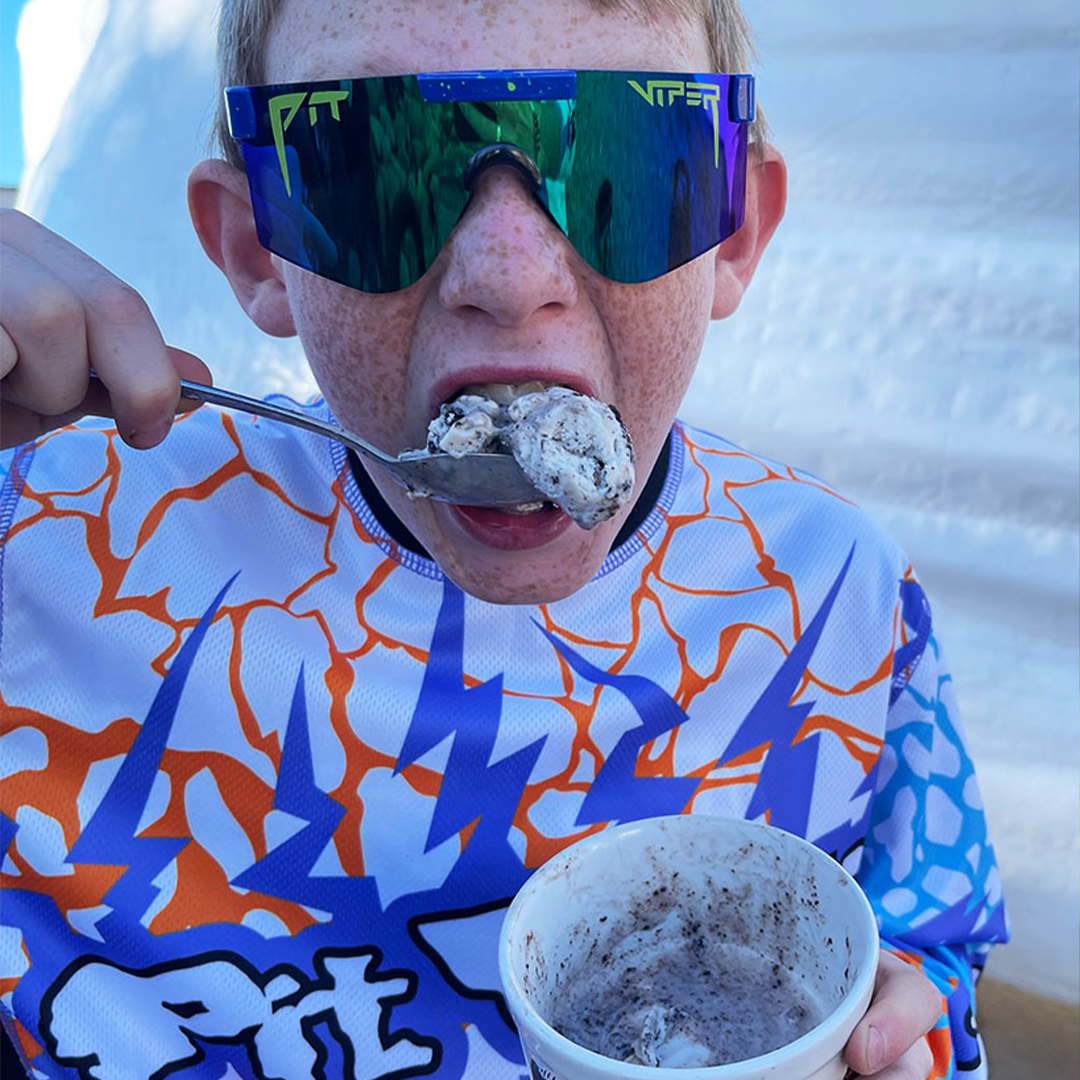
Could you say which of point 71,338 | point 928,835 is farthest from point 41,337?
point 928,835

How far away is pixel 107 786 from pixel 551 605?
0.44 m

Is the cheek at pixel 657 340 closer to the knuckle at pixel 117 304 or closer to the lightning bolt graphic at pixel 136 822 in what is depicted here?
the knuckle at pixel 117 304

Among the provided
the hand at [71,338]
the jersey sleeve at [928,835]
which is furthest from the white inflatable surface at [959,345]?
the hand at [71,338]

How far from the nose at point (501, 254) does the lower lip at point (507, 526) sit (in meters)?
0.16

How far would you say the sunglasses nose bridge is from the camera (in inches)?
27.6

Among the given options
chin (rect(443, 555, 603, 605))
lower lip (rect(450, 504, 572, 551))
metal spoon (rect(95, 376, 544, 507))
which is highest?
metal spoon (rect(95, 376, 544, 507))

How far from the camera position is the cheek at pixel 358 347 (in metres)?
0.75

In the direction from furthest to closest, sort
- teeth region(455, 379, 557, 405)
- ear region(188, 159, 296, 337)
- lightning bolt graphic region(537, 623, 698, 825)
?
lightning bolt graphic region(537, 623, 698, 825), ear region(188, 159, 296, 337), teeth region(455, 379, 557, 405)

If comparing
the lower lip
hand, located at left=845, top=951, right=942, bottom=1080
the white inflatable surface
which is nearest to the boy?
the lower lip

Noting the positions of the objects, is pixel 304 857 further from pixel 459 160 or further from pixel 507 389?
pixel 459 160

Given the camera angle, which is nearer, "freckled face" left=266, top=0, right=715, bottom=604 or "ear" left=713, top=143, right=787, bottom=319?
"freckled face" left=266, top=0, right=715, bottom=604

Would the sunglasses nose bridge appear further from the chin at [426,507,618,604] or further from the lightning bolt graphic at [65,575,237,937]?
the lightning bolt graphic at [65,575,237,937]

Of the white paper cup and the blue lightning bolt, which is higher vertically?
the white paper cup

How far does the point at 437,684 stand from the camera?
3.27 ft
